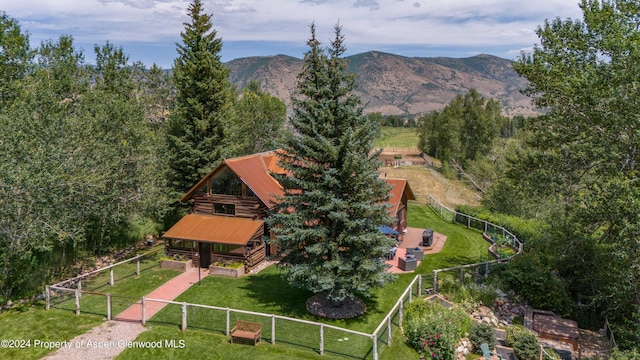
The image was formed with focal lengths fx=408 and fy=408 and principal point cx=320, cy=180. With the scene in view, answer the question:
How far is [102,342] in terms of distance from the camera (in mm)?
15695

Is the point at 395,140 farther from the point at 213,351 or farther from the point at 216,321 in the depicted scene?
the point at 213,351

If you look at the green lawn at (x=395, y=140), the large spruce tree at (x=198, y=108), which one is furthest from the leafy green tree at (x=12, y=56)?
the green lawn at (x=395, y=140)

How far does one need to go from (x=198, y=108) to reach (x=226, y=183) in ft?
28.7

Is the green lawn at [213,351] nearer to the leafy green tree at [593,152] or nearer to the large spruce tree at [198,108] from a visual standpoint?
the leafy green tree at [593,152]

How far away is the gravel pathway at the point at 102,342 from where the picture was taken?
14805 millimetres

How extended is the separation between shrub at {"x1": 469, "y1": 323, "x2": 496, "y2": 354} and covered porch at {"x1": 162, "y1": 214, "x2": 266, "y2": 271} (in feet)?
41.6

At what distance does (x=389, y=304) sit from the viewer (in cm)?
1998

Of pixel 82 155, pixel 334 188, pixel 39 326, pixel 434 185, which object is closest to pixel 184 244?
pixel 82 155

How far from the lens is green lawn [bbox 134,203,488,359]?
15.9 metres

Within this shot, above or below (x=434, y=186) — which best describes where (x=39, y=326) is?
below

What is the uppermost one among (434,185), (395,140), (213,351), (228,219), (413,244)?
(395,140)

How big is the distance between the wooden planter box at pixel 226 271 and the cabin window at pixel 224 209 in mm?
3879

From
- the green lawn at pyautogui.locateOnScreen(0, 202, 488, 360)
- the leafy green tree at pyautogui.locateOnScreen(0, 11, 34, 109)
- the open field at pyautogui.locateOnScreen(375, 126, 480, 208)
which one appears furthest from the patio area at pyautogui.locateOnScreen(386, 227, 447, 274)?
the leafy green tree at pyautogui.locateOnScreen(0, 11, 34, 109)

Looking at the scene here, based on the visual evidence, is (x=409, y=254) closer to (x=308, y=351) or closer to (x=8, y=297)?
(x=308, y=351)
